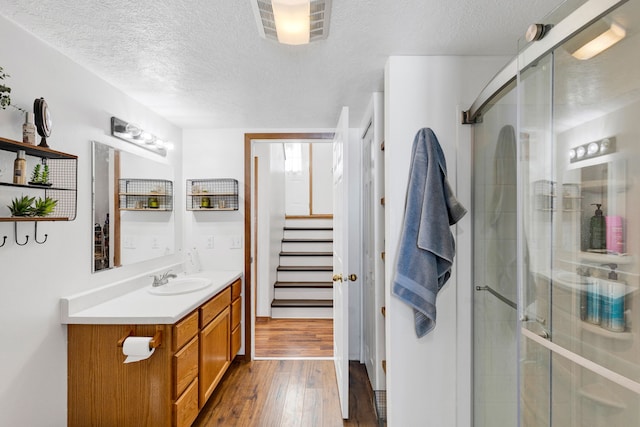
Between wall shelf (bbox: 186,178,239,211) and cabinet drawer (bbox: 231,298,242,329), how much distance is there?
85 centimetres

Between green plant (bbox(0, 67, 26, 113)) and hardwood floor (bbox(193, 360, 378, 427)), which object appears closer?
green plant (bbox(0, 67, 26, 113))

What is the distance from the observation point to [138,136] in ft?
7.97

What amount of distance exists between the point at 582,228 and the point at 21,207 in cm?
203

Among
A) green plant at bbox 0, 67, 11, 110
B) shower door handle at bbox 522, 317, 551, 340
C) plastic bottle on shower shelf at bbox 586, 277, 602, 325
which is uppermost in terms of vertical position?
green plant at bbox 0, 67, 11, 110

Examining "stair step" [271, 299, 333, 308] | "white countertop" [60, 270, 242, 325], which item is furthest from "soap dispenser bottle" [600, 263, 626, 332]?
"stair step" [271, 299, 333, 308]

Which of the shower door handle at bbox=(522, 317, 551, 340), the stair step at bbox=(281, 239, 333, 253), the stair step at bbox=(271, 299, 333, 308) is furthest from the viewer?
the stair step at bbox=(281, 239, 333, 253)

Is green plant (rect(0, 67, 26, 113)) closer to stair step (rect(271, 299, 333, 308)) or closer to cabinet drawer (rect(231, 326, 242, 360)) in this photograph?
cabinet drawer (rect(231, 326, 242, 360))

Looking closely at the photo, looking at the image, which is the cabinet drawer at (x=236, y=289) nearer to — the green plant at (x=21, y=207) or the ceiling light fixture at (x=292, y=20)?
the green plant at (x=21, y=207)

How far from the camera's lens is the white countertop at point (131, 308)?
5.77 feet

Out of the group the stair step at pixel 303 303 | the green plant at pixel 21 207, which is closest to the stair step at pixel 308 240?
the stair step at pixel 303 303

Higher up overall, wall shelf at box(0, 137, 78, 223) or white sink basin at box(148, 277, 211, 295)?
wall shelf at box(0, 137, 78, 223)

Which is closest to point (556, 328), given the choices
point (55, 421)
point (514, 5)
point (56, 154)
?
point (514, 5)

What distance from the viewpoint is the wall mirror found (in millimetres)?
2078

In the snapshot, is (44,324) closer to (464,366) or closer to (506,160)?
(464,366)
